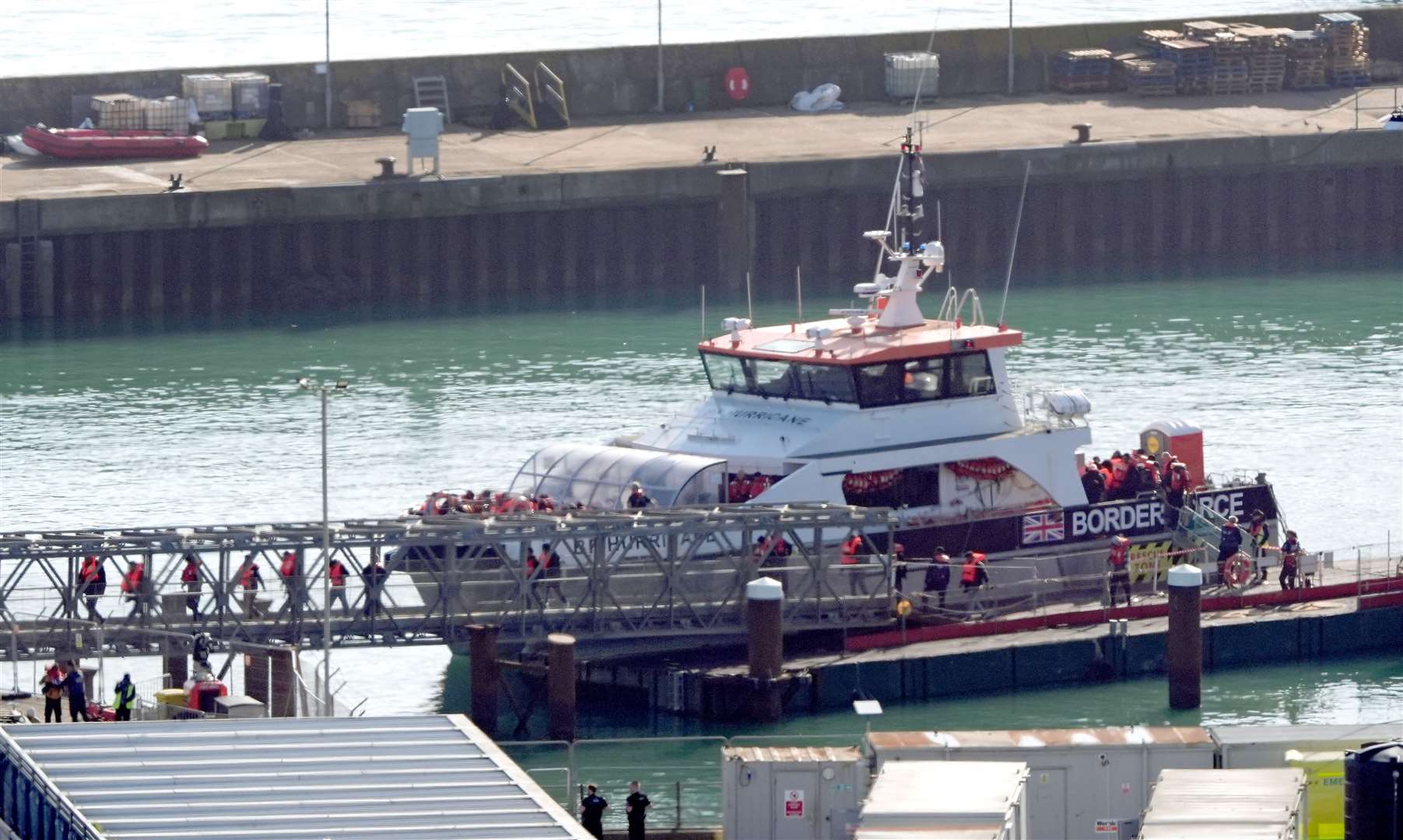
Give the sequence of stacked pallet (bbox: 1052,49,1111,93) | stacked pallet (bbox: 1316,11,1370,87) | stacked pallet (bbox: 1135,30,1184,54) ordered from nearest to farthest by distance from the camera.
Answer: stacked pallet (bbox: 1052,49,1111,93) < stacked pallet (bbox: 1135,30,1184,54) < stacked pallet (bbox: 1316,11,1370,87)

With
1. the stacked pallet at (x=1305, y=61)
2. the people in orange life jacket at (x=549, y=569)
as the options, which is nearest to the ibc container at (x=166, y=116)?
the stacked pallet at (x=1305, y=61)

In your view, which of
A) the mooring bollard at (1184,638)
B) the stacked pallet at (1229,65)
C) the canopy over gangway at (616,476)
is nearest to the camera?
the mooring bollard at (1184,638)

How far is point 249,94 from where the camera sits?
75500 millimetres

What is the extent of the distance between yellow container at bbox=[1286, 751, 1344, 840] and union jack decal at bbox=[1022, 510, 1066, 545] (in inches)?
400

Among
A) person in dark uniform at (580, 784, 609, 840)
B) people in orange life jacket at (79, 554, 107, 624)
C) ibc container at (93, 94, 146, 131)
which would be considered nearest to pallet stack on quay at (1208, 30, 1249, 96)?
ibc container at (93, 94, 146, 131)

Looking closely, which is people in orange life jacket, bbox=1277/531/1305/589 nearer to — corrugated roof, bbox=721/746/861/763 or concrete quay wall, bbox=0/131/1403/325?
corrugated roof, bbox=721/746/861/763

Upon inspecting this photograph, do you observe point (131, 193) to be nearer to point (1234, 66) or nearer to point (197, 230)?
point (197, 230)

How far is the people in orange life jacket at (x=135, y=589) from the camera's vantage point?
120 ft

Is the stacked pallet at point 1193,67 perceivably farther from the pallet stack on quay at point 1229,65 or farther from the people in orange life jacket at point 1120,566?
the people in orange life jacket at point 1120,566

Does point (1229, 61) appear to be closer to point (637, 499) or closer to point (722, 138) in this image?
point (722, 138)

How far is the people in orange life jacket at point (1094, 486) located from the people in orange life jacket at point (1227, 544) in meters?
A: 1.80

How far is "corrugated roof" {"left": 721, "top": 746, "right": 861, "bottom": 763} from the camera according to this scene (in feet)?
104

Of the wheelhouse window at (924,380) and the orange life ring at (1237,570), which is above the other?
the wheelhouse window at (924,380)

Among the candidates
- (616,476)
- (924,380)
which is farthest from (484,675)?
(924,380)
